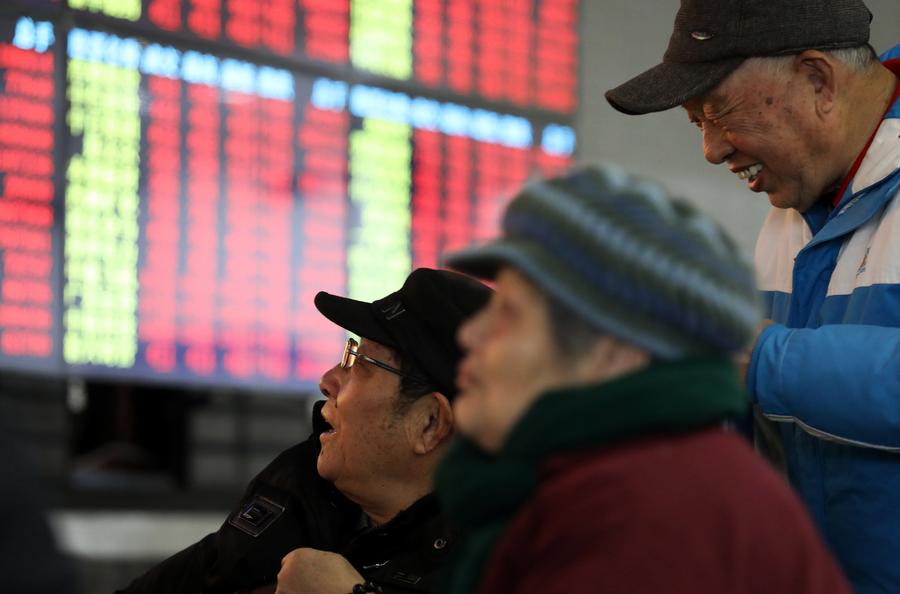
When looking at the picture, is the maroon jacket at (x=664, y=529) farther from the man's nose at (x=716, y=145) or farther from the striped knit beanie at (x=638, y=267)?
the man's nose at (x=716, y=145)

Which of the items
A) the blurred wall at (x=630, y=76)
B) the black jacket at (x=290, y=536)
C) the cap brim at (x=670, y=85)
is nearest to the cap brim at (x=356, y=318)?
the black jacket at (x=290, y=536)

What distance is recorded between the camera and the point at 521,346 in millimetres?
767

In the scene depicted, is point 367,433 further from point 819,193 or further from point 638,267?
point 638,267

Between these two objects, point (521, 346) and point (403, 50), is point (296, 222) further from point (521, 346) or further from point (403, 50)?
point (521, 346)

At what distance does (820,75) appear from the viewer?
140cm

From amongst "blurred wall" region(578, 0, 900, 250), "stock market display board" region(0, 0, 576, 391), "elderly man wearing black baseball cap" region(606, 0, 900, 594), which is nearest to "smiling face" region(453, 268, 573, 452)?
"elderly man wearing black baseball cap" region(606, 0, 900, 594)

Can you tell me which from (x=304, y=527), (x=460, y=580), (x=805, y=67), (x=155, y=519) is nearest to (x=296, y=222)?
(x=155, y=519)

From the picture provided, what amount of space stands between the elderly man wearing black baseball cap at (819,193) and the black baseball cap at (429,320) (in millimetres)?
326

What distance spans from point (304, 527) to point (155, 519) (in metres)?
1.14

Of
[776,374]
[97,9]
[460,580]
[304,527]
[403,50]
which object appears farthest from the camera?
[403,50]

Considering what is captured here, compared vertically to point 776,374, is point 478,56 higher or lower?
higher

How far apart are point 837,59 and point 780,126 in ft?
0.33

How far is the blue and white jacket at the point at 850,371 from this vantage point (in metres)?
1.22

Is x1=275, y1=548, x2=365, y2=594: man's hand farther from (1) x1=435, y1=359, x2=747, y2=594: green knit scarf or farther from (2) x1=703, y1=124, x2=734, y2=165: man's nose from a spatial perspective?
(2) x1=703, y1=124, x2=734, y2=165: man's nose
